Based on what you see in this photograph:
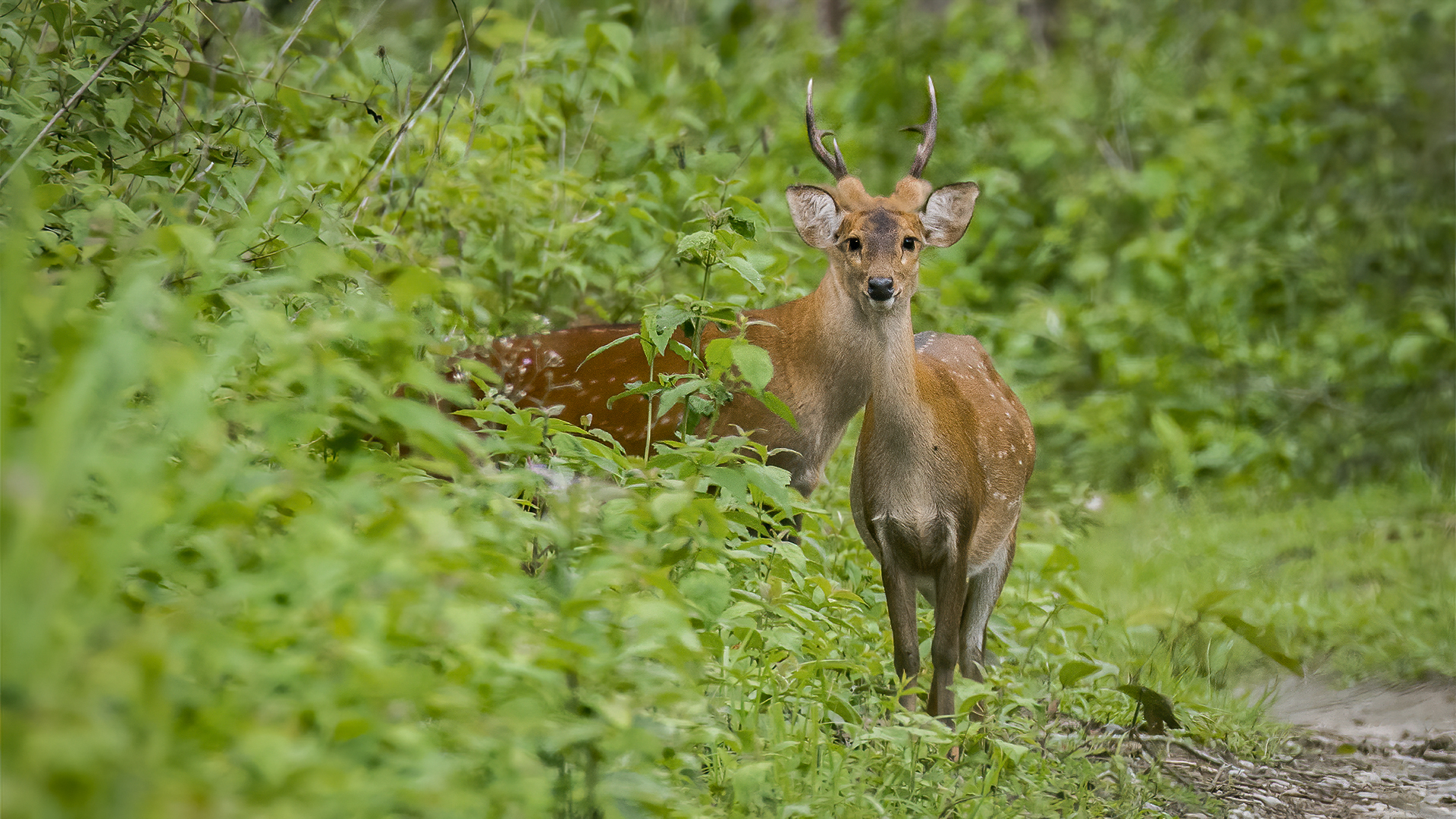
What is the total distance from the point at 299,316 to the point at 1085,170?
858 centimetres

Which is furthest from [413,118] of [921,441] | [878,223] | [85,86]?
[921,441]

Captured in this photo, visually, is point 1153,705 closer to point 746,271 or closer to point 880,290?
point 880,290

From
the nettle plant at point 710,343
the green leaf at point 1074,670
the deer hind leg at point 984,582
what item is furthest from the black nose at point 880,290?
the green leaf at point 1074,670

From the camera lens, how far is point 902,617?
15.1 ft

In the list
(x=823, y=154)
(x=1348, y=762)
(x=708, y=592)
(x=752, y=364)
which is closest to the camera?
(x=708, y=592)

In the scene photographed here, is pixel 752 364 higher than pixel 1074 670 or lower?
higher

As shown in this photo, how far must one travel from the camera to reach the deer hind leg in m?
4.91

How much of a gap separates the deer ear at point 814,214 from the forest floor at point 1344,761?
6.65 feet

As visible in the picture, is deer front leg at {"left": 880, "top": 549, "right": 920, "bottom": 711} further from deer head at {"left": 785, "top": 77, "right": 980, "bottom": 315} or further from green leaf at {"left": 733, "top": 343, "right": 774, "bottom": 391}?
green leaf at {"left": 733, "top": 343, "right": 774, "bottom": 391}

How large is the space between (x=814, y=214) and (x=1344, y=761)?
2.60m

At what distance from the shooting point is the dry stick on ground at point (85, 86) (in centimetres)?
333

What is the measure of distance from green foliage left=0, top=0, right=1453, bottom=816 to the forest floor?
0.23 meters

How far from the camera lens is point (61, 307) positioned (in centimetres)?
212

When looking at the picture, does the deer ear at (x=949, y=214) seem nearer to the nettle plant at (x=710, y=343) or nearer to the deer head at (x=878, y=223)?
the deer head at (x=878, y=223)
